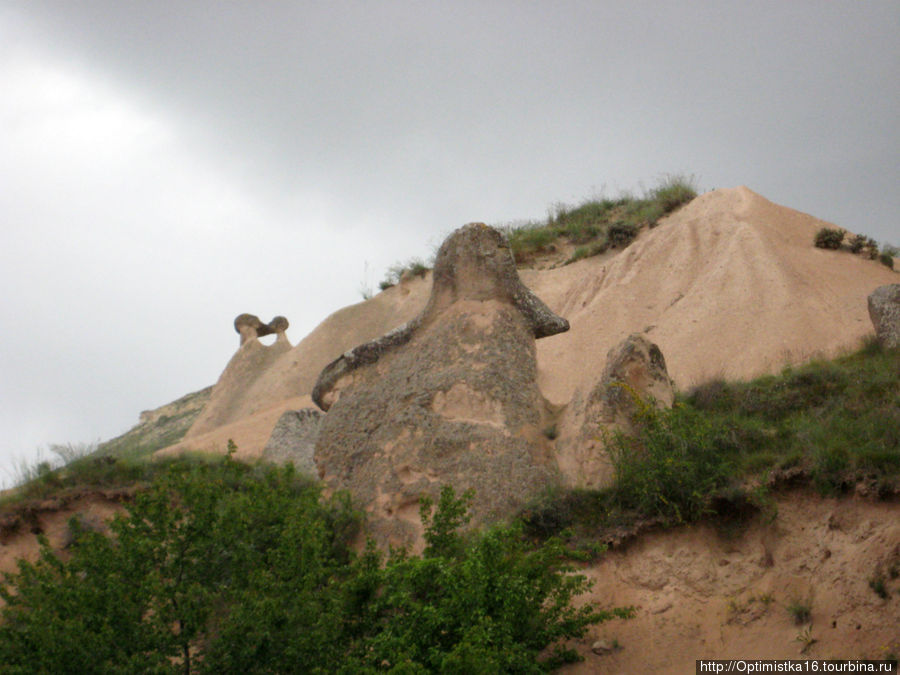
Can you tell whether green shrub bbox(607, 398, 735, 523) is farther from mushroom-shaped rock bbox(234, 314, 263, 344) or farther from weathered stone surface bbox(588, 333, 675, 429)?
mushroom-shaped rock bbox(234, 314, 263, 344)

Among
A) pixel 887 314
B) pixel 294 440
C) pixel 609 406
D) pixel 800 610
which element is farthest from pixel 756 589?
pixel 294 440

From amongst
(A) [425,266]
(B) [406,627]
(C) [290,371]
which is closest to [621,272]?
(A) [425,266]

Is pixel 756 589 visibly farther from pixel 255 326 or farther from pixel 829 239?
pixel 255 326

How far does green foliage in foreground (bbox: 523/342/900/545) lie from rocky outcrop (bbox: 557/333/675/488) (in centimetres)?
18

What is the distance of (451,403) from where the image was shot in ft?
27.7

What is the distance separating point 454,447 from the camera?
8.05 meters

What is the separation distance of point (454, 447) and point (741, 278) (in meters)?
8.58

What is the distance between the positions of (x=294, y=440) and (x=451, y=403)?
233 inches

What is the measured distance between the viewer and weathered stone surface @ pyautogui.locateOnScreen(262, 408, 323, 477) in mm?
13484

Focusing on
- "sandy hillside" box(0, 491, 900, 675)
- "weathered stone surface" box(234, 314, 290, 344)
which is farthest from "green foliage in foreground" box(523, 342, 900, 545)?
"weathered stone surface" box(234, 314, 290, 344)

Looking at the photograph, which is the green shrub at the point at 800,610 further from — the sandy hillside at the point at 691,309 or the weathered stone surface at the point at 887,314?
the sandy hillside at the point at 691,309

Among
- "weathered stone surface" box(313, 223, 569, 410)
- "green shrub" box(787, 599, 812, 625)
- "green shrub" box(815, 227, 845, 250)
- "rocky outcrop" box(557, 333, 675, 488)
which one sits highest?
"green shrub" box(815, 227, 845, 250)

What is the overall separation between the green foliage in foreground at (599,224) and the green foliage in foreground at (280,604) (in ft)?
47.9

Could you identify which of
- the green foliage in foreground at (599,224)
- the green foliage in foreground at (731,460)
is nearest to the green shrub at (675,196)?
the green foliage in foreground at (599,224)
